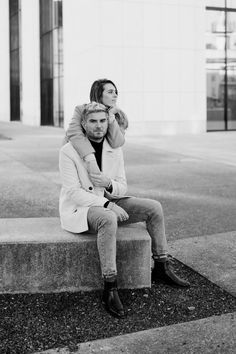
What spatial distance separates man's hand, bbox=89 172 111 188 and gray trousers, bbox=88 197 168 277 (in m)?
0.22

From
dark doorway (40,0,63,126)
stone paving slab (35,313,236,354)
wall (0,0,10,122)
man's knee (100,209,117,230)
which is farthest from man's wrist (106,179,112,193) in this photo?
wall (0,0,10,122)

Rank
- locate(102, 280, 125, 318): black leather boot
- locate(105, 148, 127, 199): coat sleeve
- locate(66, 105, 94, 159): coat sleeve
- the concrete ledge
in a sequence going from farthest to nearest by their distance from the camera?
locate(105, 148, 127, 199): coat sleeve, locate(66, 105, 94, 159): coat sleeve, the concrete ledge, locate(102, 280, 125, 318): black leather boot

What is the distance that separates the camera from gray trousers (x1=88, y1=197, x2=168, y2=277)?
12.7 ft

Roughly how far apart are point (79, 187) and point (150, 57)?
68.3 ft

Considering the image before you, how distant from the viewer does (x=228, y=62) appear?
2611cm

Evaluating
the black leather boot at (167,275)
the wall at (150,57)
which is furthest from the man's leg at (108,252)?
the wall at (150,57)

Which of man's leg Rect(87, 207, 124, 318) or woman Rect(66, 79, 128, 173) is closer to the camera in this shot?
man's leg Rect(87, 207, 124, 318)

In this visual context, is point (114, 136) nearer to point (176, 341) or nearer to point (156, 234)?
point (156, 234)

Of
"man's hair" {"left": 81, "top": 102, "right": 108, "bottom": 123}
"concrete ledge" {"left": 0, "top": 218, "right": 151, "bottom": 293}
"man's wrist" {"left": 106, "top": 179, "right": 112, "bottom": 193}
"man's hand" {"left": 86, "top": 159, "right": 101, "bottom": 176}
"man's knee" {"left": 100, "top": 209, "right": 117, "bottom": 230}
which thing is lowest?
"concrete ledge" {"left": 0, "top": 218, "right": 151, "bottom": 293}

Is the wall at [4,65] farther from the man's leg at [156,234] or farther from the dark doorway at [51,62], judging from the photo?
the man's leg at [156,234]

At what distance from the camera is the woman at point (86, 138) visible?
413cm

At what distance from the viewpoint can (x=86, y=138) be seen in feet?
13.8

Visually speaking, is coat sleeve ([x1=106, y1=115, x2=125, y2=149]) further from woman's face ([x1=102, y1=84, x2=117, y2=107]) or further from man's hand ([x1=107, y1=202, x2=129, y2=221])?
man's hand ([x1=107, y1=202, x2=129, y2=221])

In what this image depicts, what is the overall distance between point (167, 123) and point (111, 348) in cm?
2200
